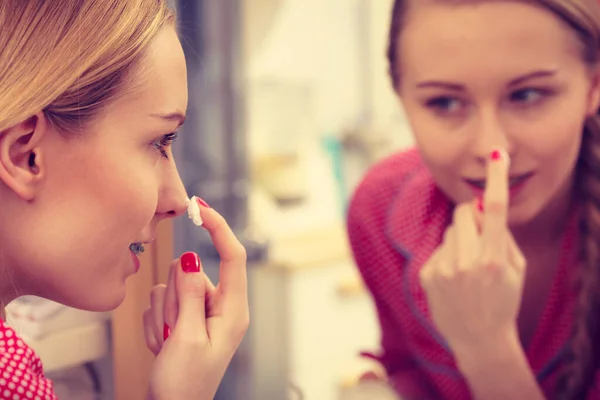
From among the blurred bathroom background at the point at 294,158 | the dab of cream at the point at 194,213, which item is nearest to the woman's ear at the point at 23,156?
the dab of cream at the point at 194,213

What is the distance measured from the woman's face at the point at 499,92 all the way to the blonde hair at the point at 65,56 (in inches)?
10.0

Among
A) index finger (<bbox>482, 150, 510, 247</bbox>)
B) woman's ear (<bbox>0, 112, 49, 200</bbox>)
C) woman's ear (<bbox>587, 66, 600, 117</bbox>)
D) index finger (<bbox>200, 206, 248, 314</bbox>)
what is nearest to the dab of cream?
index finger (<bbox>200, 206, 248, 314</bbox>)

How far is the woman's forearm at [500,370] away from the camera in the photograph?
51 centimetres

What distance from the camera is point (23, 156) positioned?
1.25ft

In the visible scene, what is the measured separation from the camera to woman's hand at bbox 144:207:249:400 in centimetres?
41

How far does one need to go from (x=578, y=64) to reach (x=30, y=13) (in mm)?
425

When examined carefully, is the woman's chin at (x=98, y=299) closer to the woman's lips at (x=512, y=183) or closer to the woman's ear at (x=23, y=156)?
the woman's ear at (x=23, y=156)

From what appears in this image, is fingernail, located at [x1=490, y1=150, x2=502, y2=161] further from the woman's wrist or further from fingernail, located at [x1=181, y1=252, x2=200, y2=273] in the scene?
fingernail, located at [x1=181, y1=252, x2=200, y2=273]

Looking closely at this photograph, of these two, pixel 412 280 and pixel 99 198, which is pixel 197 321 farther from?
pixel 412 280

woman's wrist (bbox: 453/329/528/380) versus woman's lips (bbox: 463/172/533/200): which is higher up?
woman's lips (bbox: 463/172/533/200)

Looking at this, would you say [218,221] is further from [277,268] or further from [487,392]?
[277,268]

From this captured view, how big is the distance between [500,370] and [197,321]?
10.2 inches

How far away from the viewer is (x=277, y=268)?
49.2 inches

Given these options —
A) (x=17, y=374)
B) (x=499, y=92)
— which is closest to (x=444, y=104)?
(x=499, y=92)
